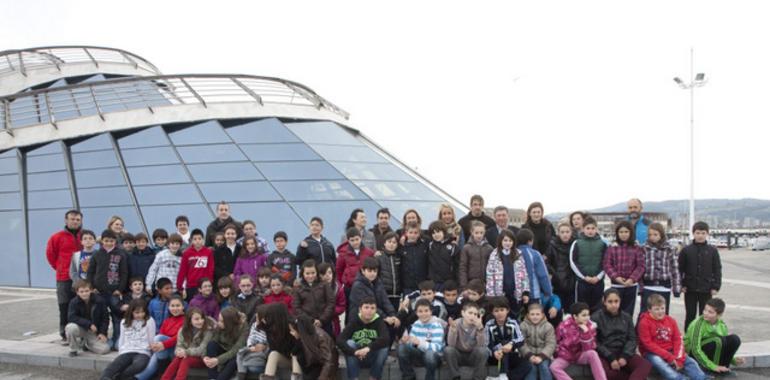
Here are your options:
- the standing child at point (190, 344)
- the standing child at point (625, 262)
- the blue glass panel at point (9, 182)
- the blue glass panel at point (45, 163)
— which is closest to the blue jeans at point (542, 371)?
the standing child at point (625, 262)

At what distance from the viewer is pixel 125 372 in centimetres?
632

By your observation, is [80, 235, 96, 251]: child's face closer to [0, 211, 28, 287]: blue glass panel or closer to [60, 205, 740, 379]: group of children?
[60, 205, 740, 379]: group of children

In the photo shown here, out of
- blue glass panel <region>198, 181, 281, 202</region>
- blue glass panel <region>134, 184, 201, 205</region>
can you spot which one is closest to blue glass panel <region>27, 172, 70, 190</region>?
blue glass panel <region>134, 184, 201, 205</region>

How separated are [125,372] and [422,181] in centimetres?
1123

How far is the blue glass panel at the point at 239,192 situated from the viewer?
13677 mm

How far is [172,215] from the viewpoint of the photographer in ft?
43.8

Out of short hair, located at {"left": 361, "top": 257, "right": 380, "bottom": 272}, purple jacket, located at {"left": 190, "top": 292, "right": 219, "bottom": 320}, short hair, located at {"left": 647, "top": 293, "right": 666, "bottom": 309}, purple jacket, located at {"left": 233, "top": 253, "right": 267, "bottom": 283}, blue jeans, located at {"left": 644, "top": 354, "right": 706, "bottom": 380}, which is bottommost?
blue jeans, located at {"left": 644, "top": 354, "right": 706, "bottom": 380}

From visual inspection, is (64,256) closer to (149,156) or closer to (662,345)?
(149,156)

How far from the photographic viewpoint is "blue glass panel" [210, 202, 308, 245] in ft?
42.1

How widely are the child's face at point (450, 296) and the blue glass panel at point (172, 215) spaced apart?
8023 mm

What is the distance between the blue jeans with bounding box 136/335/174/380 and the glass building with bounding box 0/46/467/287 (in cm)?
597

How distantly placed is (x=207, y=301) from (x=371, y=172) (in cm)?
886

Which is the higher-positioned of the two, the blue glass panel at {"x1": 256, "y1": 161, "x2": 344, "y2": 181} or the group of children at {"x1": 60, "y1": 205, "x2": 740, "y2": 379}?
the blue glass panel at {"x1": 256, "y1": 161, "x2": 344, "y2": 181}

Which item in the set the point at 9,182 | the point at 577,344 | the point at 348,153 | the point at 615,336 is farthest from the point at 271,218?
the point at 615,336
